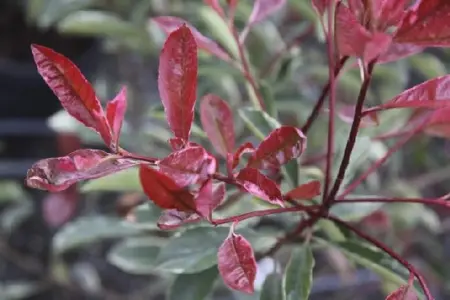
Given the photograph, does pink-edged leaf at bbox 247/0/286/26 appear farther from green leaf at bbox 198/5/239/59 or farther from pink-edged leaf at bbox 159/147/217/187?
pink-edged leaf at bbox 159/147/217/187

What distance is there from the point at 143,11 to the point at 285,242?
0.64 meters

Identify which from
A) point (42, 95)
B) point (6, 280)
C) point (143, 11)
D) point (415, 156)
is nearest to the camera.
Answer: point (143, 11)

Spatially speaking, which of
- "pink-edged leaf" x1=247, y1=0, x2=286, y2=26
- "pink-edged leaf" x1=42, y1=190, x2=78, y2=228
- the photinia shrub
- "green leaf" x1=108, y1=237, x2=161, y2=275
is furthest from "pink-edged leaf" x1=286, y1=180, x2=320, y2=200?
"pink-edged leaf" x1=42, y1=190, x2=78, y2=228

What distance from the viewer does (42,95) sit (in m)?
1.76

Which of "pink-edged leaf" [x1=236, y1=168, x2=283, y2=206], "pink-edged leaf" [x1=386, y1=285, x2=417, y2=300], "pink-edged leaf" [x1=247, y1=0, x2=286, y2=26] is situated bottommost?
"pink-edged leaf" [x1=386, y1=285, x2=417, y2=300]

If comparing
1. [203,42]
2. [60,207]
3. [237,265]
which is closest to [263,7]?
[203,42]

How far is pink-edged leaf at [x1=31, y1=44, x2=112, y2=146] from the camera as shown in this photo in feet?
1.38

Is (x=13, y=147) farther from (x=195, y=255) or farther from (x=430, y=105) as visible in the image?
(x=430, y=105)

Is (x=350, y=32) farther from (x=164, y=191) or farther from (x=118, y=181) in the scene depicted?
(x=118, y=181)

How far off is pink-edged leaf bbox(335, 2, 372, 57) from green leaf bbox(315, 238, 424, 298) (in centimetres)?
23

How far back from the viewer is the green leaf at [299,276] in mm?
531

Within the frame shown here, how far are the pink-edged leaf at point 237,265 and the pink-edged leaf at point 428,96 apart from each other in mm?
125

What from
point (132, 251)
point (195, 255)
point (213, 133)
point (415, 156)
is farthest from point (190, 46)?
point (415, 156)

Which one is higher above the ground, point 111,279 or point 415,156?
point 415,156
